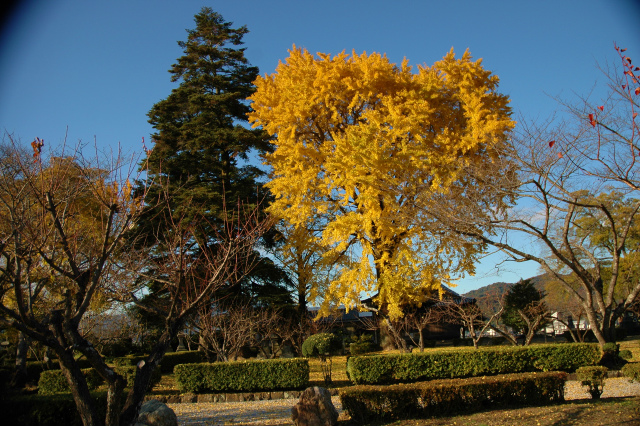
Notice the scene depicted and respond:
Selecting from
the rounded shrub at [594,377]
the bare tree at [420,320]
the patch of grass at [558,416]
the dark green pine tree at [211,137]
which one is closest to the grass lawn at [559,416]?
the patch of grass at [558,416]

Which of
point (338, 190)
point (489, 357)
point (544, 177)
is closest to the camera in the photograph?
point (544, 177)

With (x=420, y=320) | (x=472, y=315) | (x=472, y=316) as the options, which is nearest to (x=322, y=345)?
(x=472, y=316)

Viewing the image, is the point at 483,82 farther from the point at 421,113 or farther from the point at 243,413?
the point at 243,413

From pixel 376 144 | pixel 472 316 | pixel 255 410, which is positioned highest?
pixel 376 144

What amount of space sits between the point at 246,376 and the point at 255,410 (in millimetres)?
1948

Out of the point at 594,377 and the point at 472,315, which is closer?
the point at 594,377

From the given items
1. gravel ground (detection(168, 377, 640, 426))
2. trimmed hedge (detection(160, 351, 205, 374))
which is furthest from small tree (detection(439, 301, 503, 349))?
trimmed hedge (detection(160, 351, 205, 374))

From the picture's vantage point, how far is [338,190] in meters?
16.1

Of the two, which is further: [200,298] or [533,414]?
[533,414]

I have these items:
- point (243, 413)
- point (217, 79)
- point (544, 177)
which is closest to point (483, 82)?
point (544, 177)

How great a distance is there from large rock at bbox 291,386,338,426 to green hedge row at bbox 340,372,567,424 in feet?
1.41

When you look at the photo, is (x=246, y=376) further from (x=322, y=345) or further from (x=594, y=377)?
(x=594, y=377)

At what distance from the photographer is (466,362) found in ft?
34.9

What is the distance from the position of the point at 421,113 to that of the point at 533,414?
963 centimetres
